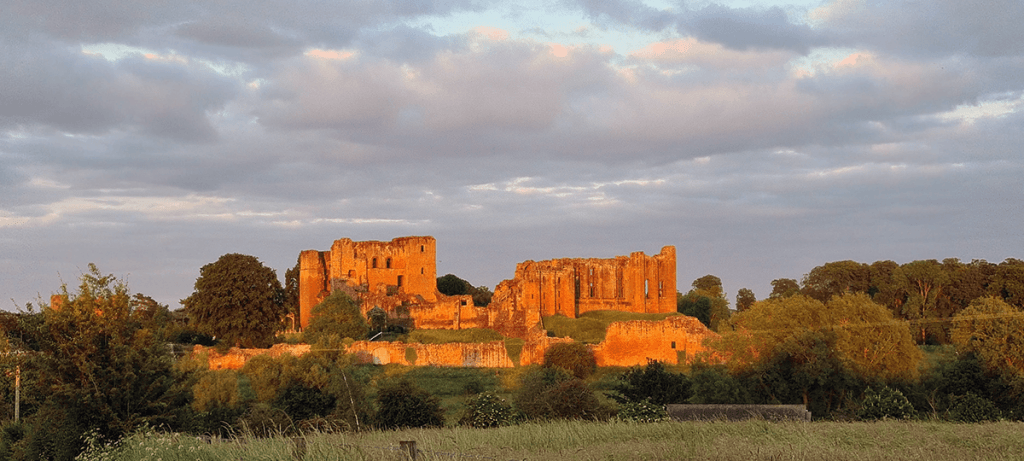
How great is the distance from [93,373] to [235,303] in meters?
35.7

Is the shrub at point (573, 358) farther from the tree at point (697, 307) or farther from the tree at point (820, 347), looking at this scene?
the tree at point (697, 307)

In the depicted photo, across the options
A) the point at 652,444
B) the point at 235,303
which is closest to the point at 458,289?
the point at 235,303

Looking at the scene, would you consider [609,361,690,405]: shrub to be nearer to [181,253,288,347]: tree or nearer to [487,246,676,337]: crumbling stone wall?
[487,246,676,337]: crumbling stone wall

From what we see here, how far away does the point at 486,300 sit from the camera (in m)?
79.9

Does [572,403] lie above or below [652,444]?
below

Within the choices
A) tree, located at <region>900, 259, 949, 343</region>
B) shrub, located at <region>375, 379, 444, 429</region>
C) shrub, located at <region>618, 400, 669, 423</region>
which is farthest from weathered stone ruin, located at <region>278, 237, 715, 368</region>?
shrub, located at <region>618, 400, 669, 423</region>

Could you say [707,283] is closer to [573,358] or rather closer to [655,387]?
[573,358]

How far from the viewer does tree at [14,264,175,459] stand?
14984 millimetres

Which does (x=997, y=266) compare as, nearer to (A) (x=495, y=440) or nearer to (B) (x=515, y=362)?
(B) (x=515, y=362)

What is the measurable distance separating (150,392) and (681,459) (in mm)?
9441

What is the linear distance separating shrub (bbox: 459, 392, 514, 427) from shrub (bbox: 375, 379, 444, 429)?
1104mm

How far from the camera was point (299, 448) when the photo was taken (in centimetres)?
1134

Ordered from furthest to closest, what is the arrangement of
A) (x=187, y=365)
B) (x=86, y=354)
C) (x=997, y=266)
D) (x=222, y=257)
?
(x=997, y=266) < (x=222, y=257) < (x=187, y=365) < (x=86, y=354)

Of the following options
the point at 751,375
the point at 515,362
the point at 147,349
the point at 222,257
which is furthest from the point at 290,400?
the point at 222,257
